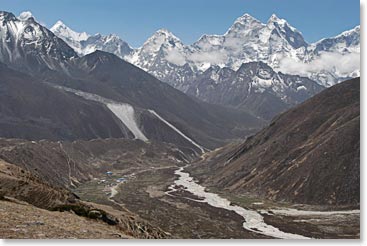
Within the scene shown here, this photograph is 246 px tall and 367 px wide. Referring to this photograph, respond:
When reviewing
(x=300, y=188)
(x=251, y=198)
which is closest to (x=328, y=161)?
(x=300, y=188)

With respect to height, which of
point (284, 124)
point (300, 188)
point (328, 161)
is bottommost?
point (300, 188)

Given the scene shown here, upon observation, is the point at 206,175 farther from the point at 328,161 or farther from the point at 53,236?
the point at 53,236

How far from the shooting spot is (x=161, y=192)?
13425 centimetres

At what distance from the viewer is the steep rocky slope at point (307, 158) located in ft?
343

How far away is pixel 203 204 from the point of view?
4395 inches

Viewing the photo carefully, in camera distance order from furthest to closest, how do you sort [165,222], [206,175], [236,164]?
[206,175] → [236,164] → [165,222]

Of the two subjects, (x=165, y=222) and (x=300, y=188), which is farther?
(x=300, y=188)

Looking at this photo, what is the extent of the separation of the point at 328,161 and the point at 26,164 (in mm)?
82713

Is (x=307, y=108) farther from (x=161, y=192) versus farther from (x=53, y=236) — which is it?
(x=53, y=236)

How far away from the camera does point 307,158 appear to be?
119 metres

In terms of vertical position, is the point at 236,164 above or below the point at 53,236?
above

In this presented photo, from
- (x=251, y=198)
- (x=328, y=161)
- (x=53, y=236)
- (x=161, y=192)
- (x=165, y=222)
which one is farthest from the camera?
(x=161, y=192)

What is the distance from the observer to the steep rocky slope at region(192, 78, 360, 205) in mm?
104688

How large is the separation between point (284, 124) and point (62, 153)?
256 ft
